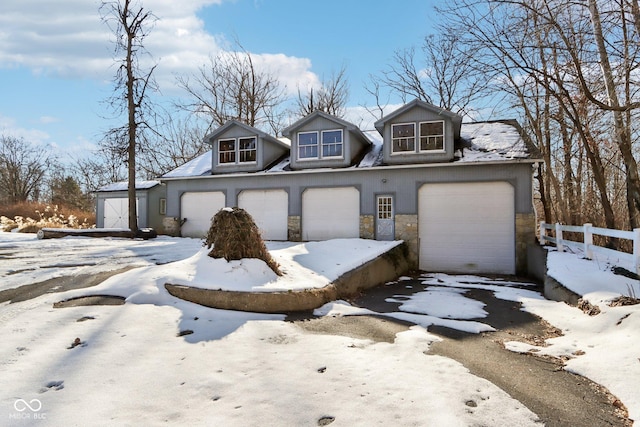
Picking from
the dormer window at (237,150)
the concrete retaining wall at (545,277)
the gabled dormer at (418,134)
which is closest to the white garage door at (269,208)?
the dormer window at (237,150)

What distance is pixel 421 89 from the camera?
20.3 meters

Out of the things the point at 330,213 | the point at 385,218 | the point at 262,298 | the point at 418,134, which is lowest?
the point at 262,298

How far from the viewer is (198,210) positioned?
1608 cm

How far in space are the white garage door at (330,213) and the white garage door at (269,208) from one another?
0.89 meters

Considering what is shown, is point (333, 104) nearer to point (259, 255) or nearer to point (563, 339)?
point (259, 255)

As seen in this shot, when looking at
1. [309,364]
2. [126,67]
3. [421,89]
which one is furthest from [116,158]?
[309,364]

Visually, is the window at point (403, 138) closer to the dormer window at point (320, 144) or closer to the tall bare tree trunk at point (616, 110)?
the dormer window at point (320, 144)

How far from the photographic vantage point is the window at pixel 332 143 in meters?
14.0

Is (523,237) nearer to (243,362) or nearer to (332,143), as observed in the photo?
(332,143)

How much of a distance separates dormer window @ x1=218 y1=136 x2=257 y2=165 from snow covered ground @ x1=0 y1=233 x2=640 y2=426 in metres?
9.39

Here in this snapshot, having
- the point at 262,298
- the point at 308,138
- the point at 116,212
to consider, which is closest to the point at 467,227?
the point at 308,138

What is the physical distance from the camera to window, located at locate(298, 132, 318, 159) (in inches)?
567

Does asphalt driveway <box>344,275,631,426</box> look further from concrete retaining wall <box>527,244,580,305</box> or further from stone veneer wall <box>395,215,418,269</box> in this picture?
stone veneer wall <box>395,215,418,269</box>

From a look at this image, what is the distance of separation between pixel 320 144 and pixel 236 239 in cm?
848
